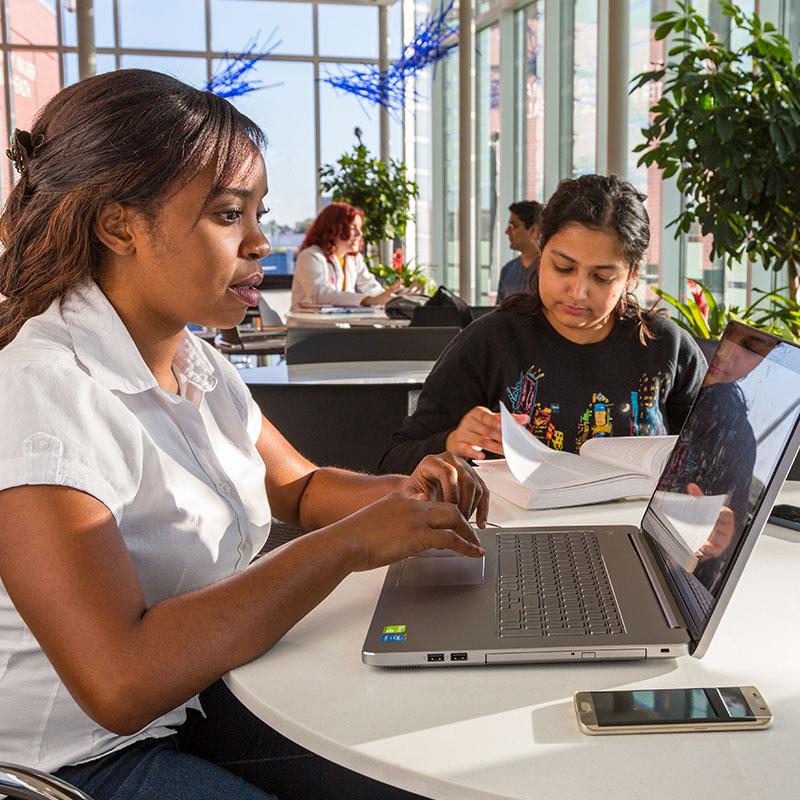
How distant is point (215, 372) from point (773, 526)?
2.94 ft

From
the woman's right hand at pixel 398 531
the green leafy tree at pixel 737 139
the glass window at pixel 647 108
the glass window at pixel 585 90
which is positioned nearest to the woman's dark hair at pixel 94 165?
the woman's right hand at pixel 398 531

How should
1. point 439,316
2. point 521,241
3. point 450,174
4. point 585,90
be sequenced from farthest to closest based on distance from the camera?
point 450,174
point 585,90
point 521,241
point 439,316

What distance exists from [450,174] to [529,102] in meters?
2.59

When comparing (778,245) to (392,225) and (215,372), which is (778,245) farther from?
(392,225)

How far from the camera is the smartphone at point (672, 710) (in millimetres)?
815

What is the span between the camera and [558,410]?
2.08 metres

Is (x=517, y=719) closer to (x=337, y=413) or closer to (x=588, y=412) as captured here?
(x=588, y=412)

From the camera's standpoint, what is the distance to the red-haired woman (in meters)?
6.64

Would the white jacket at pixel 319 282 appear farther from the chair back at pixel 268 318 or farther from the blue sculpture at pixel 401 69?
the blue sculpture at pixel 401 69

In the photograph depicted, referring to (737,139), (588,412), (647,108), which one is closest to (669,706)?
(588,412)

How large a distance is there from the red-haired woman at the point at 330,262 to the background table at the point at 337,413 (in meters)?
3.91

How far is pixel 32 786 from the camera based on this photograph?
89 centimetres

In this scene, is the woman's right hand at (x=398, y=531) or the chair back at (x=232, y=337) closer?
the woman's right hand at (x=398, y=531)

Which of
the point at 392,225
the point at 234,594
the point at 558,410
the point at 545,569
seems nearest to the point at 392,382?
the point at 558,410
